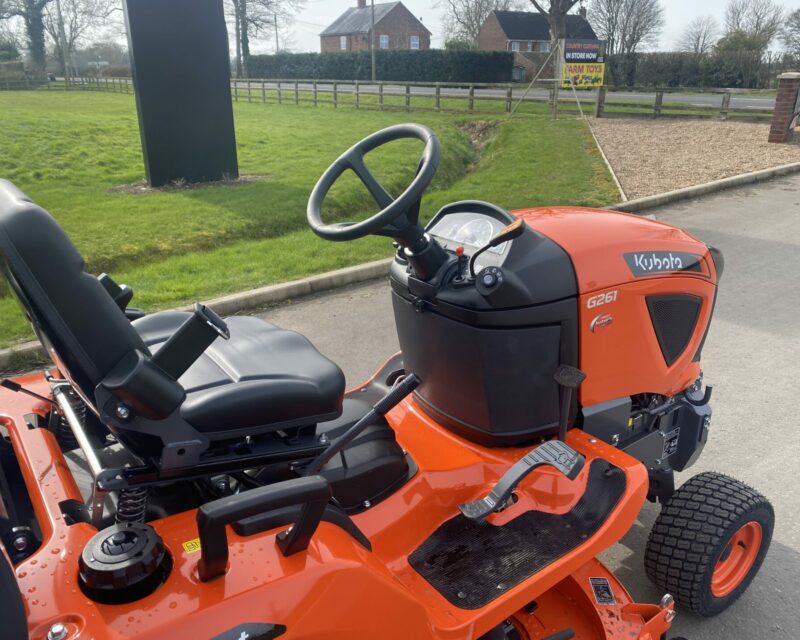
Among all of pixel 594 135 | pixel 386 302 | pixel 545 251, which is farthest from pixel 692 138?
pixel 545 251

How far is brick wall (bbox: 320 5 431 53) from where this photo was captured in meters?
61.8

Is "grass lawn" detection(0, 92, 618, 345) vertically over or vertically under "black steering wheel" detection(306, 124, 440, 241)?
under

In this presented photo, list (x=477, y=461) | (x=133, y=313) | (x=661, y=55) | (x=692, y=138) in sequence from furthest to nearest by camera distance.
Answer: (x=661, y=55) → (x=692, y=138) → (x=133, y=313) → (x=477, y=461)

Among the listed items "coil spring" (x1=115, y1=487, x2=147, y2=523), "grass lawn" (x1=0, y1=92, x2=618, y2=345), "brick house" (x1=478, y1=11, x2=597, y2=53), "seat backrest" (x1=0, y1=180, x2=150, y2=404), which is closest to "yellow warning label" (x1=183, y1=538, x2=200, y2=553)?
"coil spring" (x1=115, y1=487, x2=147, y2=523)

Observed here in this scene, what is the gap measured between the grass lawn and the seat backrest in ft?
10.3

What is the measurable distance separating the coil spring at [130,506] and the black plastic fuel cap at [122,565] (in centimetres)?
12

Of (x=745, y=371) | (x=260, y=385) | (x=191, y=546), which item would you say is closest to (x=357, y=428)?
(x=260, y=385)

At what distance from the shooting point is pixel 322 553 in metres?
1.46

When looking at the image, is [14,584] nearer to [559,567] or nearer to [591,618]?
[559,567]

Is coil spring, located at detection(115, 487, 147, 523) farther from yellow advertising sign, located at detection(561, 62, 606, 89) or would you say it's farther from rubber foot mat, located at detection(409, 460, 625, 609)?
yellow advertising sign, located at detection(561, 62, 606, 89)

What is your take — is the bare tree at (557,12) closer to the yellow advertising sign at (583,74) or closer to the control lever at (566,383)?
the yellow advertising sign at (583,74)

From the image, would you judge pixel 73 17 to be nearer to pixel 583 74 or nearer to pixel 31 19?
pixel 31 19

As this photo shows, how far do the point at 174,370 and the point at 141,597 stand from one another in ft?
1.58

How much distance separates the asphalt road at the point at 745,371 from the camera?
2414 millimetres
